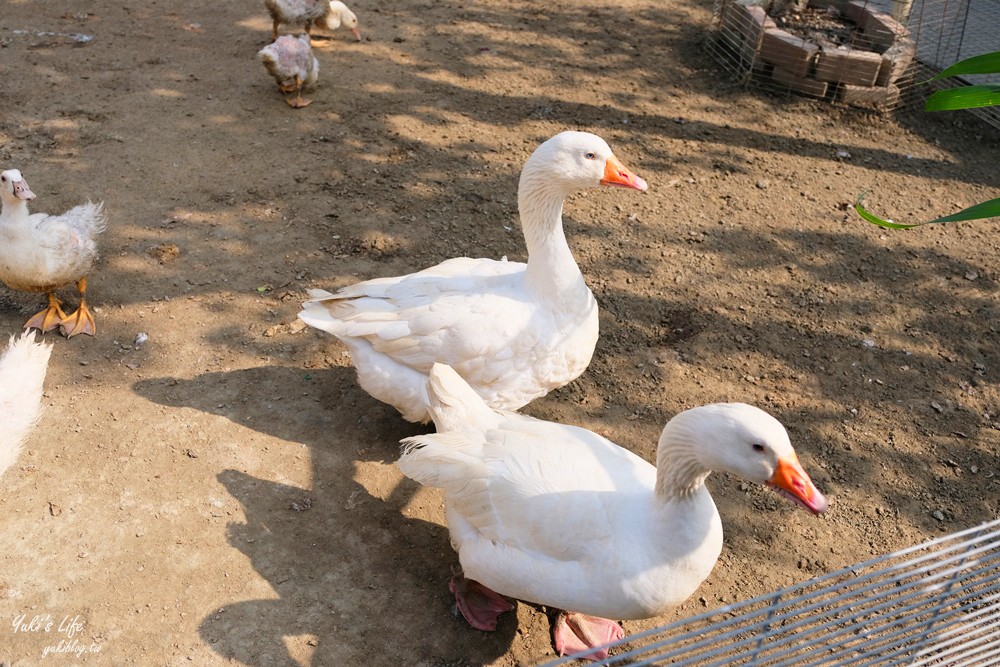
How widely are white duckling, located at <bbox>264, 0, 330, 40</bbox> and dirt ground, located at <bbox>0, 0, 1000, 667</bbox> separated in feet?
1.30

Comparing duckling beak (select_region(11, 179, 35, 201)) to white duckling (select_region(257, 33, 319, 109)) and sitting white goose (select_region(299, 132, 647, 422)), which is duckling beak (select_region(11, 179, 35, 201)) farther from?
white duckling (select_region(257, 33, 319, 109))

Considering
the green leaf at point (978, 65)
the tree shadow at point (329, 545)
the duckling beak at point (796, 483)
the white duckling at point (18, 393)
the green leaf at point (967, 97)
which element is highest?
the green leaf at point (978, 65)

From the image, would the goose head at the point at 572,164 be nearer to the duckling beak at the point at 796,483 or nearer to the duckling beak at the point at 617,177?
the duckling beak at the point at 617,177

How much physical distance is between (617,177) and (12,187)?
10.9 ft

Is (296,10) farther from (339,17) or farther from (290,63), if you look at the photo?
(290,63)

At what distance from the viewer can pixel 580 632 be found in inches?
131

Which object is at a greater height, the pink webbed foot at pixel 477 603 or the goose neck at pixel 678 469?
the goose neck at pixel 678 469

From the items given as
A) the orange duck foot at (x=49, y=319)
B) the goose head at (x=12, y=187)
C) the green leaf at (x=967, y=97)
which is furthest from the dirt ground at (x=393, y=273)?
the green leaf at (x=967, y=97)

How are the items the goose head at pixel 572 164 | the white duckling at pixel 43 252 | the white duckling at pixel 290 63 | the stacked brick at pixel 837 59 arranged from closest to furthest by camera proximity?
1. the goose head at pixel 572 164
2. the white duckling at pixel 43 252
3. the white duckling at pixel 290 63
4. the stacked brick at pixel 837 59

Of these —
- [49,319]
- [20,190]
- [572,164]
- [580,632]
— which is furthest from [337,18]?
[580,632]

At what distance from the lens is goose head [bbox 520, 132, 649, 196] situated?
3588 millimetres

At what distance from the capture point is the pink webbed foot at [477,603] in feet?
10.9

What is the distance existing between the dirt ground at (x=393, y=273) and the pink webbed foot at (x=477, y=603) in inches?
3.6

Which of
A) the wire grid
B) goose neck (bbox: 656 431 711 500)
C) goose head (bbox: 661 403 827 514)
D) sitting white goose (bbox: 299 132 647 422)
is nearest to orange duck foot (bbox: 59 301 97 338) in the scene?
sitting white goose (bbox: 299 132 647 422)
